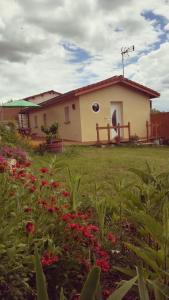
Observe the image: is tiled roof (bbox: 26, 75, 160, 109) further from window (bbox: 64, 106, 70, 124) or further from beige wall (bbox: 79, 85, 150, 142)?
window (bbox: 64, 106, 70, 124)

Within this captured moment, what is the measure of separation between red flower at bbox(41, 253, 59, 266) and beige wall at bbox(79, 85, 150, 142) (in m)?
16.5

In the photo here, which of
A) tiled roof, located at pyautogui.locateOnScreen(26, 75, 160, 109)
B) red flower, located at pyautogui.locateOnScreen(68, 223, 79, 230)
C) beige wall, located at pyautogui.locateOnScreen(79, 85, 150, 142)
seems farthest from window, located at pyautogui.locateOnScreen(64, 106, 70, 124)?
red flower, located at pyautogui.locateOnScreen(68, 223, 79, 230)

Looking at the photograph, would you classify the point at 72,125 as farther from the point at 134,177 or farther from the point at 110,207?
the point at 110,207

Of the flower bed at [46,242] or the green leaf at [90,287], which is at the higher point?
the green leaf at [90,287]

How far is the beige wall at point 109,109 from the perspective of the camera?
18.5 metres

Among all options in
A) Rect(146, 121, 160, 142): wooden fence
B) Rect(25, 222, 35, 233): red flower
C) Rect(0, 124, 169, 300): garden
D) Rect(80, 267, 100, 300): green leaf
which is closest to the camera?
Rect(80, 267, 100, 300): green leaf

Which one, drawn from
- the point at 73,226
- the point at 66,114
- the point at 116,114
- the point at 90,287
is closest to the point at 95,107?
the point at 116,114

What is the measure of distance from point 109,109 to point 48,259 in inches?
705

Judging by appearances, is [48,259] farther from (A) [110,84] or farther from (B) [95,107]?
(A) [110,84]

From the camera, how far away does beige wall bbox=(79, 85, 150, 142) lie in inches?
728

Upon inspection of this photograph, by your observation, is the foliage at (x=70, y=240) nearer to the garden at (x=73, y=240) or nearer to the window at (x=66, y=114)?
the garden at (x=73, y=240)

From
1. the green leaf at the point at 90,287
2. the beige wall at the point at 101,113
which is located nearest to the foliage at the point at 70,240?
the green leaf at the point at 90,287

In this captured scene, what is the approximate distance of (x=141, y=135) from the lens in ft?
66.8

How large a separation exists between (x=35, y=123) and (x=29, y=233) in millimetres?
25021
